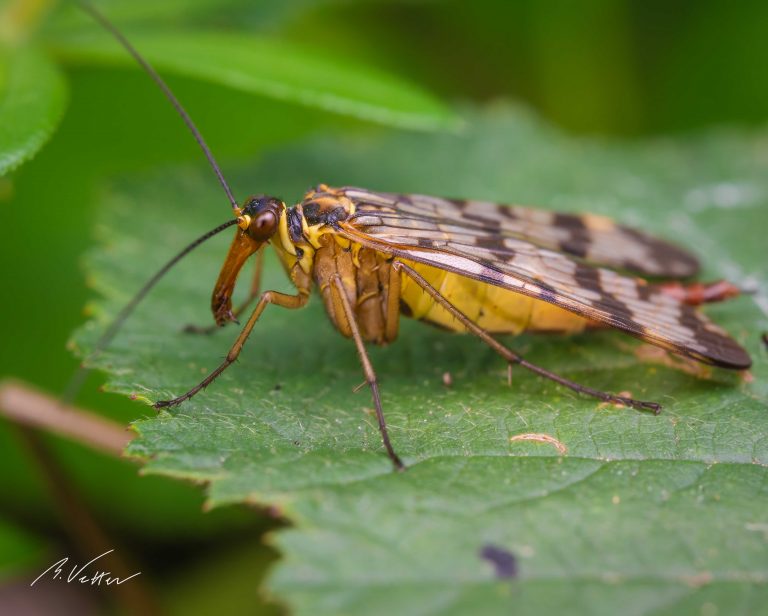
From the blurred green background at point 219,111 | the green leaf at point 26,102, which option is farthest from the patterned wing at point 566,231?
the green leaf at point 26,102

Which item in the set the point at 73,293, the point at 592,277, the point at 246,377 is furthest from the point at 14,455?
the point at 592,277

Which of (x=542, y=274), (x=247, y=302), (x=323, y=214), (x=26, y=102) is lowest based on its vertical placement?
Result: (x=247, y=302)

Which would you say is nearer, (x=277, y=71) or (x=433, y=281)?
(x=433, y=281)

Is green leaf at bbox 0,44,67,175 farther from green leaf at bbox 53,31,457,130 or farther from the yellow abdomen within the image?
the yellow abdomen

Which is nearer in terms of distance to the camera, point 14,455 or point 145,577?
point 145,577

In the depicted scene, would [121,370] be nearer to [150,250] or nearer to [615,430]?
[150,250]

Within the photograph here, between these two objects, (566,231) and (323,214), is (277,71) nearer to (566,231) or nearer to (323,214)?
(323,214)

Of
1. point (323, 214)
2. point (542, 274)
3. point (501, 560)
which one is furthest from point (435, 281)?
point (501, 560)
